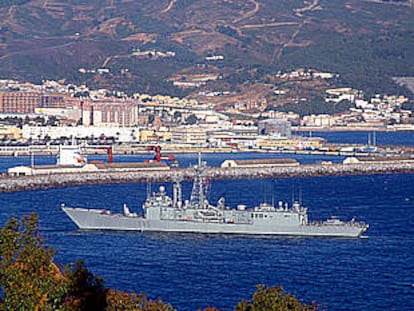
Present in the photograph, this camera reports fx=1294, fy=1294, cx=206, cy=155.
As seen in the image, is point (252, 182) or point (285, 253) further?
point (252, 182)

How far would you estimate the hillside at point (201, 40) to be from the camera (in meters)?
99.2

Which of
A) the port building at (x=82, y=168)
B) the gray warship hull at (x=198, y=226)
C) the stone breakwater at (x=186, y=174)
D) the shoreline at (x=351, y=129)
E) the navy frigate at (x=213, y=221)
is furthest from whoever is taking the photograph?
the shoreline at (x=351, y=129)

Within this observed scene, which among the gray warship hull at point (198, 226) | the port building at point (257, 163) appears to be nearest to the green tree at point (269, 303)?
the gray warship hull at point (198, 226)

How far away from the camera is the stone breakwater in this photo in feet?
127

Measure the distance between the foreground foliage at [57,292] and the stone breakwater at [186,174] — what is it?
75.8 ft

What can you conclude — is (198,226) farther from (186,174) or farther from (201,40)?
(201,40)

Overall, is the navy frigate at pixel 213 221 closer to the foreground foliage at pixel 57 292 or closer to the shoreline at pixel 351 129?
the foreground foliage at pixel 57 292

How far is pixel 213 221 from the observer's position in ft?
90.8

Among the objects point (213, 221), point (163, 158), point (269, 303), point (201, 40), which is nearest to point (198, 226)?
point (213, 221)

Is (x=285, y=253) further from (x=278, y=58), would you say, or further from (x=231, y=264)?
(x=278, y=58)

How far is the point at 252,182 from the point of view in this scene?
4091 cm

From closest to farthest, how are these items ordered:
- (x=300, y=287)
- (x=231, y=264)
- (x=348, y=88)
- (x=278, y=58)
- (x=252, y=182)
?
1. (x=300, y=287)
2. (x=231, y=264)
3. (x=252, y=182)
4. (x=348, y=88)
5. (x=278, y=58)

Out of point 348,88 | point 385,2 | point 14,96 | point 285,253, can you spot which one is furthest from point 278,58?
point 285,253

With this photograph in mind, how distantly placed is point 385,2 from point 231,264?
109800 mm
